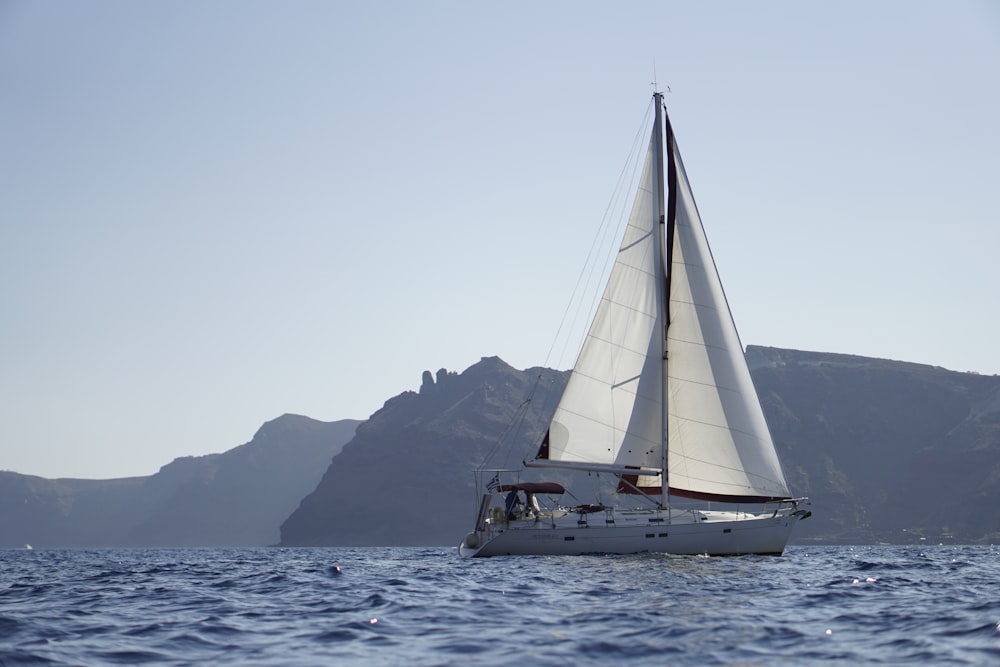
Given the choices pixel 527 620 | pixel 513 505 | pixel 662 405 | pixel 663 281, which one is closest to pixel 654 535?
pixel 662 405

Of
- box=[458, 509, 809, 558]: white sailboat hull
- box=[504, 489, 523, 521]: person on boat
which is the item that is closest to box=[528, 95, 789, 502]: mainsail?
box=[458, 509, 809, 558]: white sailboat hull

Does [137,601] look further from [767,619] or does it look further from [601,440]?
[601,440]

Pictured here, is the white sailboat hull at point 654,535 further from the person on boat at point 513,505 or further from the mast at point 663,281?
the mast at point 663,281

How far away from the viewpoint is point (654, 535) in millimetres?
43156

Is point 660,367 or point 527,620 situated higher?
point 660,367

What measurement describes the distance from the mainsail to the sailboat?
45mm

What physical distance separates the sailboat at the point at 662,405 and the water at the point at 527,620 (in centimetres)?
1012

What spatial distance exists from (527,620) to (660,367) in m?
26.1

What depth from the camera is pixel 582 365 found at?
45.7 metres

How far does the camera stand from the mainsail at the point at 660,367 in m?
44.5

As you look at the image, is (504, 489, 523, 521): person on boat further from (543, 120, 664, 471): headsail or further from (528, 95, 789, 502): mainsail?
(543, 120, 664, 471): headsail

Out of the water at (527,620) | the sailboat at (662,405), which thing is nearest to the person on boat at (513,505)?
the sailboat at (662,405)

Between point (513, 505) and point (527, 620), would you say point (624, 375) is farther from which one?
point (527, 620)

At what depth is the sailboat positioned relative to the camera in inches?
1737
